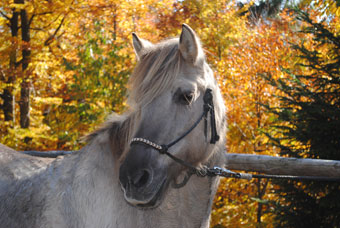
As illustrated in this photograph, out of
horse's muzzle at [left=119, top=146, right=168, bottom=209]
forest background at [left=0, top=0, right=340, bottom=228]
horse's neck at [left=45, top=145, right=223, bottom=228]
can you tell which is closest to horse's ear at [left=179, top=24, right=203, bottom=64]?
horse's muzzle at [left=119, top=146, right=168, bottom=209]

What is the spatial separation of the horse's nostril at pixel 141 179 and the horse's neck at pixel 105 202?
26 cm

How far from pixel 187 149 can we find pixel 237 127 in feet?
19.7

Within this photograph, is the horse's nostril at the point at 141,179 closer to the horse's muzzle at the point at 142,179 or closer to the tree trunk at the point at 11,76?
the horse's muzzle at the point at 142,179

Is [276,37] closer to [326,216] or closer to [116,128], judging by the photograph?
[326,216]

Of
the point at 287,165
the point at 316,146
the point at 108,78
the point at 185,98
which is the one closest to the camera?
the point at 185,98

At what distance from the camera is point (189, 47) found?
2.44 m

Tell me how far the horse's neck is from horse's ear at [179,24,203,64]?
0.91 meters

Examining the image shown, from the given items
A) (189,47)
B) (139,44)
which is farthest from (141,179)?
(139,44)

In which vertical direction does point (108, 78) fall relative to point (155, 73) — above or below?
below

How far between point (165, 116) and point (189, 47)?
0.57 meters

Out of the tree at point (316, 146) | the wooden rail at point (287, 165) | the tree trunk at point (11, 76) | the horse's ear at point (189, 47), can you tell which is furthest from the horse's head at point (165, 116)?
the tree trunk at point (11, 76)

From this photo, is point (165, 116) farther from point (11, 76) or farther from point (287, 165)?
point (11, 76)

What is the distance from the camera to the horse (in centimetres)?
215

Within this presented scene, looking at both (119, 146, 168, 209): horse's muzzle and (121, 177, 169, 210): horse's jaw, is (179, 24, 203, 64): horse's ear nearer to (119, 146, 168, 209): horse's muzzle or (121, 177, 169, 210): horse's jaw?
(119, 146, 168, 209): horse's muzzle
